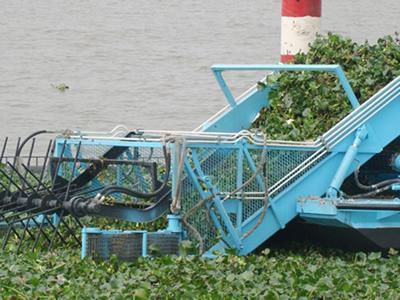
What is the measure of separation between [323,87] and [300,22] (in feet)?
6.03

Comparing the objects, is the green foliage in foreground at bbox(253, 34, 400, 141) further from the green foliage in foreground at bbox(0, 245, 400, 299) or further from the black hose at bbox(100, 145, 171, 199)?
the green foliage in foreground at bbox(0, 245, 400, 299)

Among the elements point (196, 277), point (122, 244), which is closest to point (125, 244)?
point (122, 244)

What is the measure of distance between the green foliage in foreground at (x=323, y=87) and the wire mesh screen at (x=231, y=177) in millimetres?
602

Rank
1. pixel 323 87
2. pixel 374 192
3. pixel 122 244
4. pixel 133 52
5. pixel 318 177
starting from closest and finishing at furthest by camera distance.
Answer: pixel 122 244
pixel 318 177
pixel 374 192
pixel 323 87
pixel 133 52

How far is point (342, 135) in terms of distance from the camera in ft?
34.6

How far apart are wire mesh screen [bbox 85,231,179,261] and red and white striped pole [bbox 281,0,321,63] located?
371cm

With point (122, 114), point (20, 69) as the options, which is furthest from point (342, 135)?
point (20, 69)

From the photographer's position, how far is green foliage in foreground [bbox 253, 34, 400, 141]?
1116cm

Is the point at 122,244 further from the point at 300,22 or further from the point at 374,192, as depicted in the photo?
the point at 300,22

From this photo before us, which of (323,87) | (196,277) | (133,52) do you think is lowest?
(196,277)

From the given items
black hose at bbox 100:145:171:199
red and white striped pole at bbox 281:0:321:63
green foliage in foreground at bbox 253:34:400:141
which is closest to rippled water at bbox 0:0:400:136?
red and white striped pole at bbox 281:0:321:63

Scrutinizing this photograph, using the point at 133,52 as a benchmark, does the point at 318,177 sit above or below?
below

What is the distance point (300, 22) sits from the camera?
1312 centimetres

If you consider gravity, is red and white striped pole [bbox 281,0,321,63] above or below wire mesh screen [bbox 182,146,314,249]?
above
